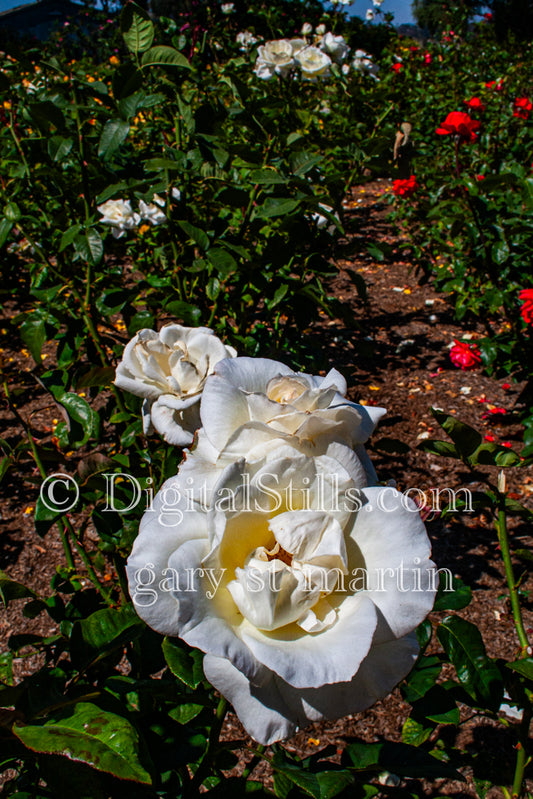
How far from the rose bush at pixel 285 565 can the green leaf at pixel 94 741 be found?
0.29 ft

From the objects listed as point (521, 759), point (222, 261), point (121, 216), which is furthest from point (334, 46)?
point (521, 759)

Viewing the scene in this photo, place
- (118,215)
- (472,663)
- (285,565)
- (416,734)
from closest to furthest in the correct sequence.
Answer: (285,565), (472,663), (416,734), (118,215)

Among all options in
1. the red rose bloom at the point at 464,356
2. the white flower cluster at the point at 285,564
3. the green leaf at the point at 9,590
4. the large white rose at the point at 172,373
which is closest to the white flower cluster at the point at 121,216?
the large white rose at the point at 172,373

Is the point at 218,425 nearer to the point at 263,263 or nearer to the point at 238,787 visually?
the point at 238,787

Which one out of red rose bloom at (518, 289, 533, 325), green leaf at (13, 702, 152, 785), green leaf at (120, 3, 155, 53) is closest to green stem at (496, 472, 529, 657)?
Result: green leaf at (13, 702, 152, 785)

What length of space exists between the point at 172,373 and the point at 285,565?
43cm

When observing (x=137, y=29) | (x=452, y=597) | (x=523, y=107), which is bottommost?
(x=452, y=597)

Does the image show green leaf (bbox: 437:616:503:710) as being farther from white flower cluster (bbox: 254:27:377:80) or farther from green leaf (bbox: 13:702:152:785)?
white flower cluster (bbox: 254:27:377:80)

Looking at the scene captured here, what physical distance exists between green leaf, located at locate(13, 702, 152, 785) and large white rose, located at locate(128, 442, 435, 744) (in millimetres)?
91

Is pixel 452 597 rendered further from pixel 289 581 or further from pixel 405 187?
pixel 405 187

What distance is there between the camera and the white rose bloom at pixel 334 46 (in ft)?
7.73

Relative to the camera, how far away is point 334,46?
2.38 metres

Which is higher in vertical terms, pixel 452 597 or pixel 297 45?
pixel 297 45

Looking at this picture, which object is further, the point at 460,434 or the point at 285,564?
the point at 460,434
